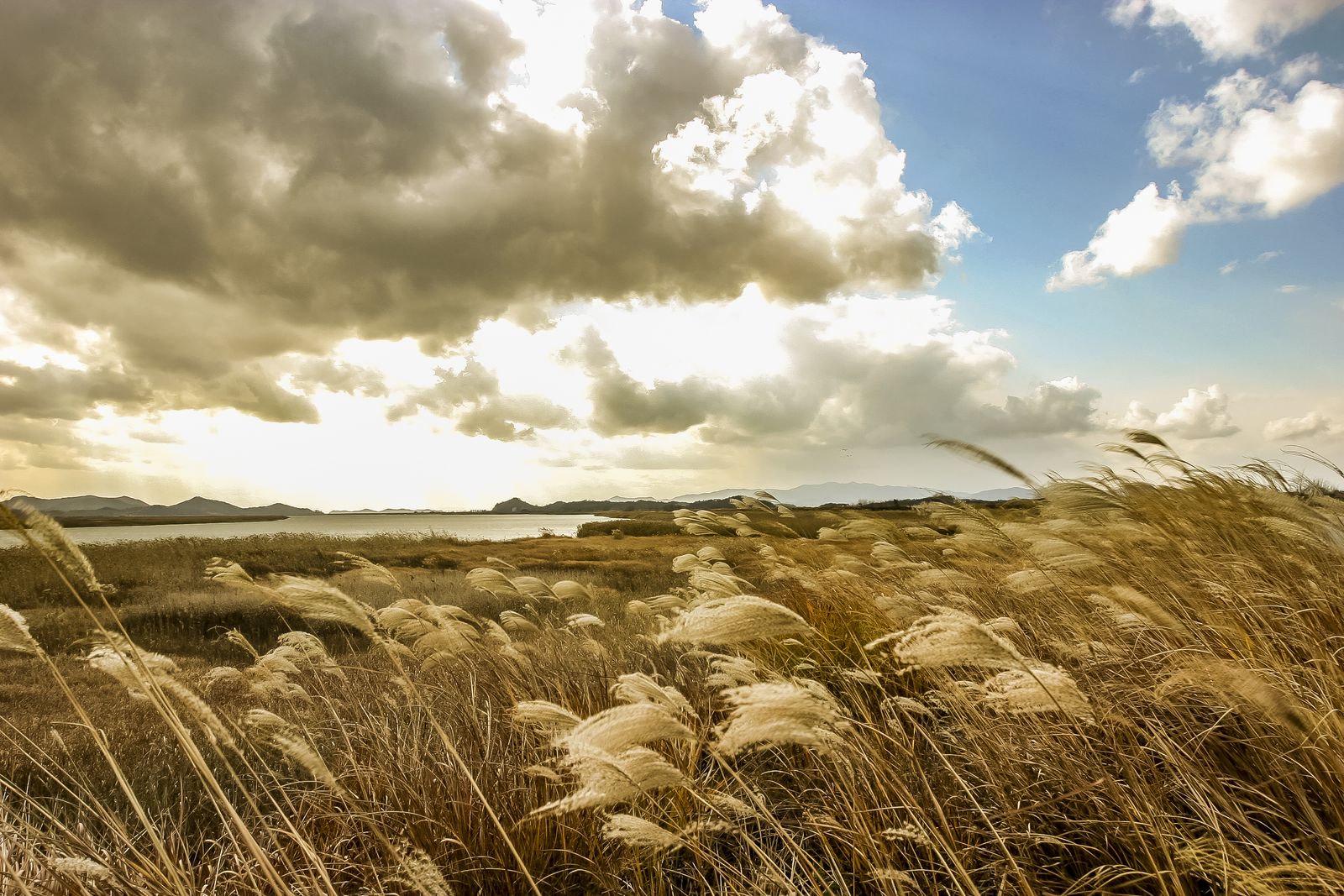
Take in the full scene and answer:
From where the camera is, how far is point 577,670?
16.7ft

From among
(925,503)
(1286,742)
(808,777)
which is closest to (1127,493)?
(925,503)

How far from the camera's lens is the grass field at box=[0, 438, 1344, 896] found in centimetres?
184

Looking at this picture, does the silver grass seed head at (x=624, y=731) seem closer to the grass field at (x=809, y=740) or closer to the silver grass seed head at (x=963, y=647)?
the grass field at (x=809, y=740)

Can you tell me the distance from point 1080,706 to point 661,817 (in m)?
1.73

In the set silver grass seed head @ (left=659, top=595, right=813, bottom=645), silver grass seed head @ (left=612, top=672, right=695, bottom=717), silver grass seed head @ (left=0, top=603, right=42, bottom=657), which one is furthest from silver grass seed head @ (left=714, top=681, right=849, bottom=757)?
silver grass seed head @ (left=0, top=603, right=42, bottom=657)

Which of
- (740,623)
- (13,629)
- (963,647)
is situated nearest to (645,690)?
(740,623)

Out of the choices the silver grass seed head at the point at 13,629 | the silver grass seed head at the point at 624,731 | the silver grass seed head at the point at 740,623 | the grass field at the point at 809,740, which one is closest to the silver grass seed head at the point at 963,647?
the grass field at the point at 809,740

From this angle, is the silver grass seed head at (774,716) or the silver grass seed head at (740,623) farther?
the silver grass seed head at (740,623)

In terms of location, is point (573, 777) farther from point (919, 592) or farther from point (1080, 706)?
point (919, 592)

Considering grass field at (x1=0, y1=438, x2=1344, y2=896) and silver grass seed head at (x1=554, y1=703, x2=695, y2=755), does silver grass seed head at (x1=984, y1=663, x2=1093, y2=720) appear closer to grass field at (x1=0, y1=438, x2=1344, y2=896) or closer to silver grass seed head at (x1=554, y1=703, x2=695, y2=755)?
grass field at (x1=0, y1=438, x2=1344, y2=896)

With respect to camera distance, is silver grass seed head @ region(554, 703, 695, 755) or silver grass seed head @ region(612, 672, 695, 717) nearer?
silver grass seed head @ region(554, 703, 695, 755)

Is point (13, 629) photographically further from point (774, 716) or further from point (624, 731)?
point (774, 716)

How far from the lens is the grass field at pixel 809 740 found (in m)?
1.84

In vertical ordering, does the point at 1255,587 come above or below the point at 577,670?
above
